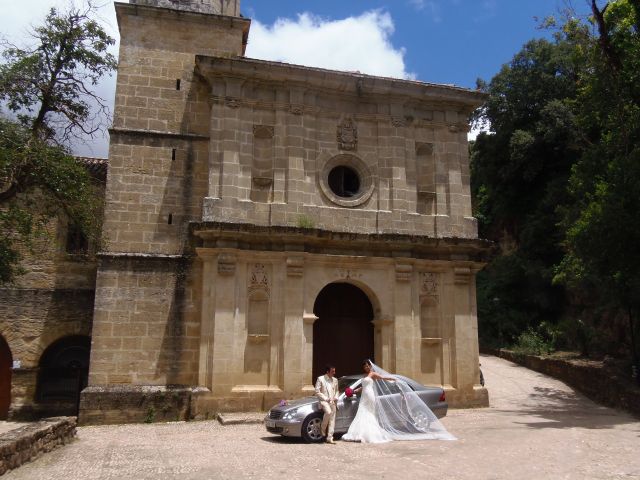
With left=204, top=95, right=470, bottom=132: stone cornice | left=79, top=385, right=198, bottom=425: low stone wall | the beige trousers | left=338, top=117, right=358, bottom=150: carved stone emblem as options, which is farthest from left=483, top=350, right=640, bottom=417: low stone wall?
left=79, top=385, right=198, bottom=425: low stone wall

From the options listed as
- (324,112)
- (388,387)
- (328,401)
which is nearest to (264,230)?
(324,112)

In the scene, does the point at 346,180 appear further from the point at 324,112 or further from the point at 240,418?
the point at 240,418

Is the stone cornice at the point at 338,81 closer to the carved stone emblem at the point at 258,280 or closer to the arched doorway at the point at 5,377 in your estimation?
the carved stone emblem at the point at 258,280

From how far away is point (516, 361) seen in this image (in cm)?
2391

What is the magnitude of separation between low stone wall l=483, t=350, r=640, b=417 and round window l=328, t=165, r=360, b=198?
9.02 meters

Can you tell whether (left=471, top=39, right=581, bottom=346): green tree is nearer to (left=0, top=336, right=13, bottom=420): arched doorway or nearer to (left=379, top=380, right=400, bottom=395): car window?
(left=379, top=380, right=400, bottom=395): car window

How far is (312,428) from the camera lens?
1107 cm

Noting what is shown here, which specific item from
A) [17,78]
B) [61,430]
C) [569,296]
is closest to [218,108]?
[17,78]

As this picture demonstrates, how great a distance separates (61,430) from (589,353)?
18.0m

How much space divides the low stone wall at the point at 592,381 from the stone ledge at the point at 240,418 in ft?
31.0

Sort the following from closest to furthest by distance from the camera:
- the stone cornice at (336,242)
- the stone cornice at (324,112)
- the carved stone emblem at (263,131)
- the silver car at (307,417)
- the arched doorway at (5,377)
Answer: the silver car at (307,417) → the stone cornice at (336,242) → the stone cornice at (324,112) → the carved stone emblem at (263,131) → the arched doorway at (5,377)

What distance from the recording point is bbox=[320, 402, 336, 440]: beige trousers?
36.0 ft

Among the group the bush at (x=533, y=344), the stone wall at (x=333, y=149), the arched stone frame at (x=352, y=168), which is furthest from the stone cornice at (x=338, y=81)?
the bush at (x=533, y=344)

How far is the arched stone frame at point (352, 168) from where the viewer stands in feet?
54.1
